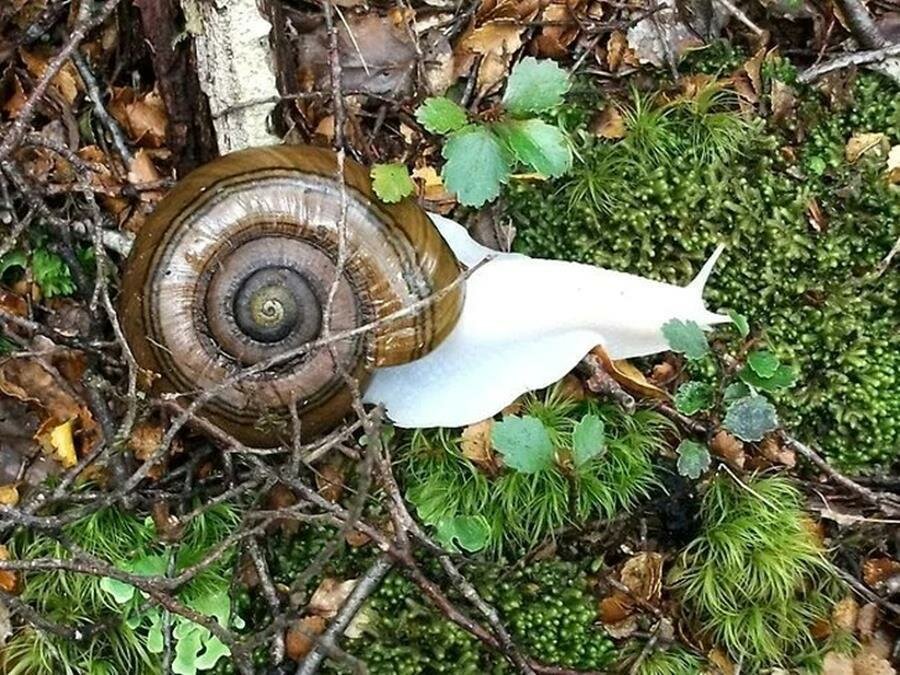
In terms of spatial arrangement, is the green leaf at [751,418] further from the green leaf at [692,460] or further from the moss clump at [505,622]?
the moss clump at [505,622]

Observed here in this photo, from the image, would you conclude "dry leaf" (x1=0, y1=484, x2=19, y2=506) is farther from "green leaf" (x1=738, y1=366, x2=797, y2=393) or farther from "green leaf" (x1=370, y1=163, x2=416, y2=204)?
"green leaf" (x1=738, y1=366, x2=797, y2=393)

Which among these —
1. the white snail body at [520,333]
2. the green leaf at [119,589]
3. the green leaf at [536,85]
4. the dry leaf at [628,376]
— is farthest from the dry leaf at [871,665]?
the green leaf at [119,589]

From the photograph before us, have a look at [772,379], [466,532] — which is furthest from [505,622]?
[772,379]

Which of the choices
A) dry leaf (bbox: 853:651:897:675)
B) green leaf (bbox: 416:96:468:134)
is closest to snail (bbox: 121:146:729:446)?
green leaf (bbox: 416:96:468:134)

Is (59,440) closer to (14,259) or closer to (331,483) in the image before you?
(14,259)

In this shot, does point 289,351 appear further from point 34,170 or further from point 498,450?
point 34,170

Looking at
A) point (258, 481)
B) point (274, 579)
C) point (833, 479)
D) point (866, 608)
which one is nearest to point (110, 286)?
point (258, 481)
